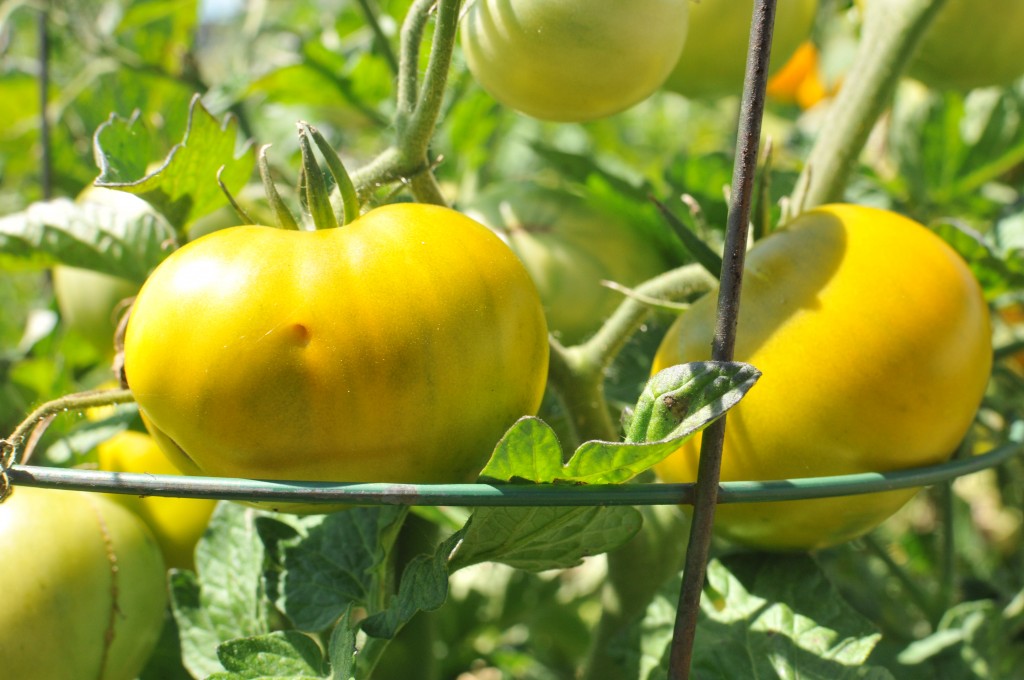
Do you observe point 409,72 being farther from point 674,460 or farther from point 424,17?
point 674,460

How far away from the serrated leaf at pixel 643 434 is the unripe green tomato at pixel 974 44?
430 millimetres

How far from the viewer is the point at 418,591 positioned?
50cm

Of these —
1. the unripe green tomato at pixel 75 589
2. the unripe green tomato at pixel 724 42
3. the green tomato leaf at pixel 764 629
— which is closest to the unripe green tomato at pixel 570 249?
the unripe green tomato at pixel 724 42

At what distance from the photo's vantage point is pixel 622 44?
0.52 metres

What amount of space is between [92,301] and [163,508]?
0.28 meters

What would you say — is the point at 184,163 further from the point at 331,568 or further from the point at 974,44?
the point at 974,44

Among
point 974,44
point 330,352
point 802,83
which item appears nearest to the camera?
point 330,352

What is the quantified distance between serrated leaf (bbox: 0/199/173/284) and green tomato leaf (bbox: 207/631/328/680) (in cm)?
31

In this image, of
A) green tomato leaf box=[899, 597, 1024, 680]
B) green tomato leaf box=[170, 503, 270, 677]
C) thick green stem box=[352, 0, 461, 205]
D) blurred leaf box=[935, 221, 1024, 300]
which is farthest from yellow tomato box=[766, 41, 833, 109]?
green tomato leaf box=[170, 503, 270, 677]

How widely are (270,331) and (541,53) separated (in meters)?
0.22

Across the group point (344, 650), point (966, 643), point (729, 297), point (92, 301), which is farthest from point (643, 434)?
point (92, 301)

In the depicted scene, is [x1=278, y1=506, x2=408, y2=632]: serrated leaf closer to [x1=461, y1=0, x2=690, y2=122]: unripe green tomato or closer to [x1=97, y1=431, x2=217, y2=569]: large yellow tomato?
[x1=97, y1=431, x2=217, y2=569]: large yellow tomato

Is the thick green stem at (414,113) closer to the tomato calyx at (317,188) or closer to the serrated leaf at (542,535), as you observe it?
the tomato calyx at (317,188)

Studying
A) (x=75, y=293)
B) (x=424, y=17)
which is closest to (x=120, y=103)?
(x=75, y=293)
